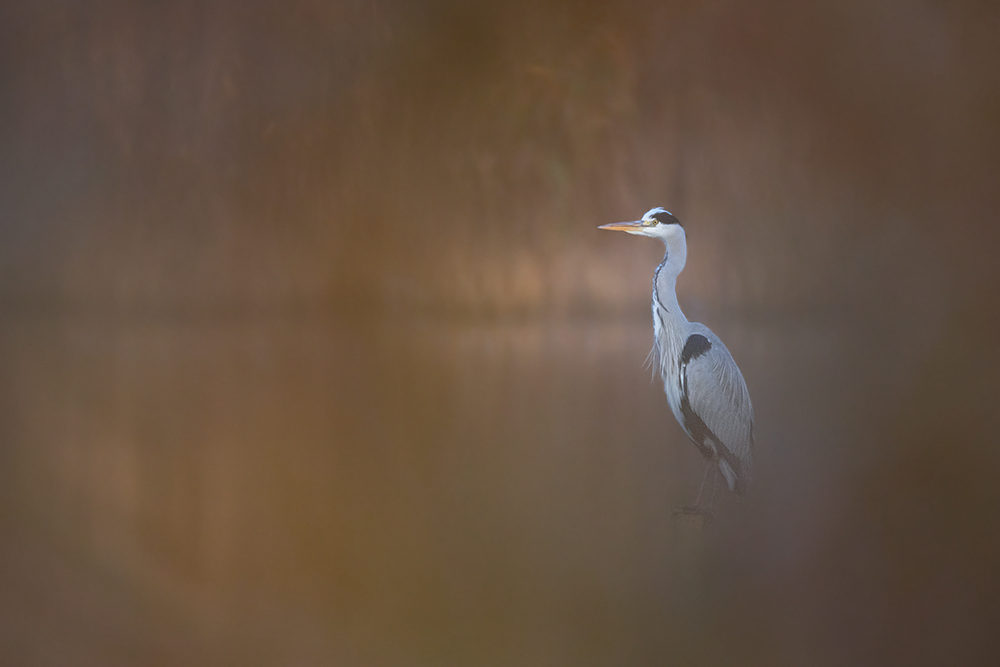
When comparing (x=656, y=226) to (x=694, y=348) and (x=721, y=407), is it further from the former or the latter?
(x=721, y=407)

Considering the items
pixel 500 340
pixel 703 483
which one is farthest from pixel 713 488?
pixel 500 340

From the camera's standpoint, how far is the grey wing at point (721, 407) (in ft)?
5.94

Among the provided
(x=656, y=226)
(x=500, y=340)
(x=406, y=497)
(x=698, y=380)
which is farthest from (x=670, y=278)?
(x=406, y=497)

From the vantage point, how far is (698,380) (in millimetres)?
1811

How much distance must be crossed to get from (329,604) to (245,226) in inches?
35.1

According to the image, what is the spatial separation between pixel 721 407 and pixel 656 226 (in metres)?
0.43

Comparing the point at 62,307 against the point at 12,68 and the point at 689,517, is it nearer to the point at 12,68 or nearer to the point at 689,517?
the point at 12,68

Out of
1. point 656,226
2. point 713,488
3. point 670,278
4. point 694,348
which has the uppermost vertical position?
point 656,226

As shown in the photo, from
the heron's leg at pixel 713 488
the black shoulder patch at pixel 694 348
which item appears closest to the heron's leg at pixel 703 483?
the heron's leg at pixel 713 488

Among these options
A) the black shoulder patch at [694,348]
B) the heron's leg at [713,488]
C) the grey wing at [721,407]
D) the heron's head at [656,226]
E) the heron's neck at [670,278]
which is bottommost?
the heron's leg at [713,488]

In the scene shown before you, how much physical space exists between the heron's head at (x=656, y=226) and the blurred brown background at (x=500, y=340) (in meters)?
0.03

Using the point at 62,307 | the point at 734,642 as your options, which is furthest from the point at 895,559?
the point at 62,307

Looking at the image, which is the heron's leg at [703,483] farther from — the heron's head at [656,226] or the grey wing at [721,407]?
the heron's head at [656,226]

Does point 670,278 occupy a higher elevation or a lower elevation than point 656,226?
lower
